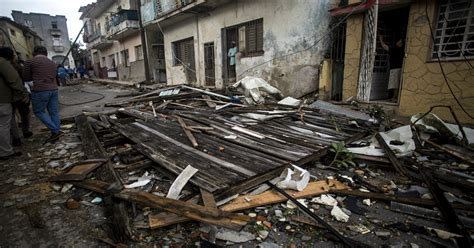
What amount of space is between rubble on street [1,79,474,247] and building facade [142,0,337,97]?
150 inches

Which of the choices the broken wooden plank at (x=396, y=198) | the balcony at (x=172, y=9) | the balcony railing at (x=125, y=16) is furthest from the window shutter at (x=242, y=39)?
the balcony railing at (x=125, y=16)

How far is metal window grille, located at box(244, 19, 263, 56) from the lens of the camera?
938 centimetres

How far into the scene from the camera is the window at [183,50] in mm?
13547

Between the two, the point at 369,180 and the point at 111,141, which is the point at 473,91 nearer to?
the point at 369,180

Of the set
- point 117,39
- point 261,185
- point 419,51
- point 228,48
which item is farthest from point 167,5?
point 261,185

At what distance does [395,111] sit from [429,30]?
191 centimetres

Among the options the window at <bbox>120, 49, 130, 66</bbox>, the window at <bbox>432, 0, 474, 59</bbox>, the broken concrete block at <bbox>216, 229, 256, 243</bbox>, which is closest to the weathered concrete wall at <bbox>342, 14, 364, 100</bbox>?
the window at <bbox>432, 0, 474, 59</bbox>

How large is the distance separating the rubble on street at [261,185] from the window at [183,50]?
9.85 m

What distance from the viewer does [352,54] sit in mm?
6523

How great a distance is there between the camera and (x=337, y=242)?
193cm

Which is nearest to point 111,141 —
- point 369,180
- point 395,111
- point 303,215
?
point 303,215

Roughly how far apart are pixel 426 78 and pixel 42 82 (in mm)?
7858

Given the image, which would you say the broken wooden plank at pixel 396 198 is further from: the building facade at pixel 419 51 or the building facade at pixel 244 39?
the building facade at pixel 244 39

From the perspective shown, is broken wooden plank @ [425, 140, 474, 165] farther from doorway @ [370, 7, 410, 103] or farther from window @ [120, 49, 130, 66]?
window @ [120, 49, 130, 66]
